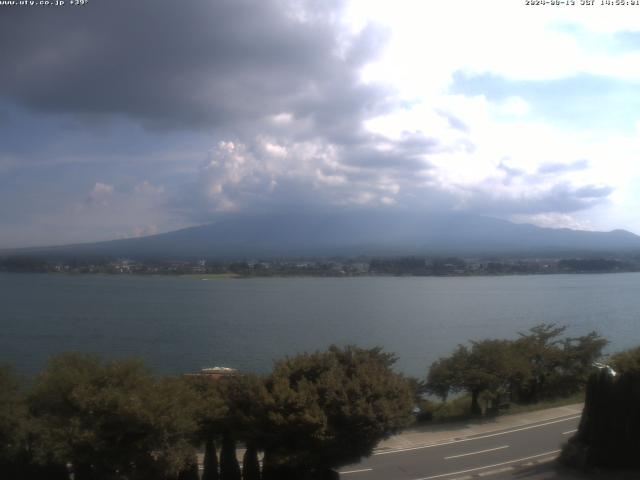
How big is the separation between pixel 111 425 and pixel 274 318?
31094 mm

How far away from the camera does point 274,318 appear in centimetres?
3831

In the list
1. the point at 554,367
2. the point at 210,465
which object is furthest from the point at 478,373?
the point at 210,465

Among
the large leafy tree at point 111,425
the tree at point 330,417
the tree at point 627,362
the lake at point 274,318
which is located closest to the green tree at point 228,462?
the tree at point 330,417

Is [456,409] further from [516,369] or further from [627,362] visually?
[627,362]

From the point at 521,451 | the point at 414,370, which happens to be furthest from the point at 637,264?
the point at 521,451

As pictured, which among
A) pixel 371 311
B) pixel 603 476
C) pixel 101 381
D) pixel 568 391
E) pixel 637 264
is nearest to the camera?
pixel 101 381

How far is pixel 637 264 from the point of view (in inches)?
3482

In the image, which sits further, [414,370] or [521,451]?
[414,370]

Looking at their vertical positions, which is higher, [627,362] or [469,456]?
[627,362]

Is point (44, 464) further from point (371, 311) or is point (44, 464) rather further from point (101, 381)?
point (371, 311)

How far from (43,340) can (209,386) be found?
2420 centimetres

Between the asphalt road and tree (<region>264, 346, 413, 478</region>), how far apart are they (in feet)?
4.76

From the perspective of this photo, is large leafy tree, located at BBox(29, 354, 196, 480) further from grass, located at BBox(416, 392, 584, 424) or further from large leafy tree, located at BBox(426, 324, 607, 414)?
large leafy tree, located at BBox(426, 324, 607, 414)

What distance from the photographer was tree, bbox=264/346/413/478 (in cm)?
780
